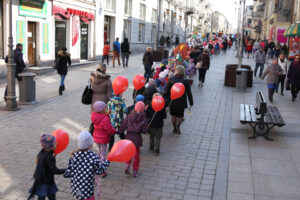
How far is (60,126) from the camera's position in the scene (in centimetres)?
939

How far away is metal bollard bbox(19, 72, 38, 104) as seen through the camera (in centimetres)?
1152

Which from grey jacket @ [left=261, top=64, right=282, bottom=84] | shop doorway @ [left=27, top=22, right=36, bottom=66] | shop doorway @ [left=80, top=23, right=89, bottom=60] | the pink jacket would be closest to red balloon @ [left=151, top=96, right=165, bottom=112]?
the pink jacket

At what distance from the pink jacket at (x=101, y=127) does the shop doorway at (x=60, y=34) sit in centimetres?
1712

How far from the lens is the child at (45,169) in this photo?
434 cm

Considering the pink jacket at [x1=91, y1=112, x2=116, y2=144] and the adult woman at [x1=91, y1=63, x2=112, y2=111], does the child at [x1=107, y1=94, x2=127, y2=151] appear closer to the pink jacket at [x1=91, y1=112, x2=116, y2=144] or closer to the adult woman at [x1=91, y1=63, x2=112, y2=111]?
the pink jacket at [x1=91, y1=112, x2=116, y2=144]

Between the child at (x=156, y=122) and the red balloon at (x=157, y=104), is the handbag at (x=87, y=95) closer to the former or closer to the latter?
the child at (x=156, y=122)

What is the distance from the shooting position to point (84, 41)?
25359 millimetres

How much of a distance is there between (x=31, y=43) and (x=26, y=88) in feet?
27.7

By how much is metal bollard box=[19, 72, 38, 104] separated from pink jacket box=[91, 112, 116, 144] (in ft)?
20.9

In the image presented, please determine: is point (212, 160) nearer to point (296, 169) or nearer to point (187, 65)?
point (296, 169)

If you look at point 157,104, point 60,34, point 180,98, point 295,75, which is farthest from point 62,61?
point 60,34

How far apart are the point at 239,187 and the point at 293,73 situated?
29.5 feet

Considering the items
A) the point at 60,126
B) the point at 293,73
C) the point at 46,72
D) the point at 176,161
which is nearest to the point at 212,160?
the point at 176,161

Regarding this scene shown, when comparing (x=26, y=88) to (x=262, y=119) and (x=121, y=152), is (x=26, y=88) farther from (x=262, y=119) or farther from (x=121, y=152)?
(x=121, y=152)
